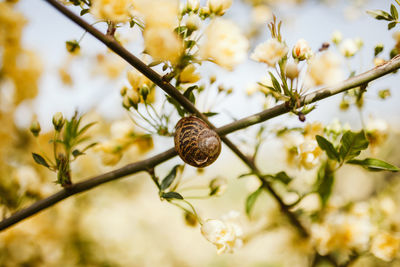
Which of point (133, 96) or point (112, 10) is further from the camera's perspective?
point (133, 96)

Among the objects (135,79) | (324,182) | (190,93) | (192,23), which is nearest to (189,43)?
(192,23)

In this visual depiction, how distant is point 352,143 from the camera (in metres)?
0.74

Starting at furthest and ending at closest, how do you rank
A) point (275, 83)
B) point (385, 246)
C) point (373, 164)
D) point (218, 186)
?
point (385, 246), point (218, 186), point (373, 164), point (275, 83)

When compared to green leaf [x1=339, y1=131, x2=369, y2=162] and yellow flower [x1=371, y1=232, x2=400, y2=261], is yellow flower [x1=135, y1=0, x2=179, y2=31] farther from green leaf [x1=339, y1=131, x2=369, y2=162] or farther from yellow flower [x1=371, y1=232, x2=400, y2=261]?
yellow flower [x1=371, y1=232, x2=400, y2=261]

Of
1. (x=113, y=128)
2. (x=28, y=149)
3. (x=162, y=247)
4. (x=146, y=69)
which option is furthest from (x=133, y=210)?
(x=146, y=69)

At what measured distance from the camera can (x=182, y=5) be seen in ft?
2.32

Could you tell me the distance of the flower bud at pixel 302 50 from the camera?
687mm

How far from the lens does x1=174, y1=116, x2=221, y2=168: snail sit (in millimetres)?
652

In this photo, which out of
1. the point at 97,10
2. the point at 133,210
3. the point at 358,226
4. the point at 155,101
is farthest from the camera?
the point at 133,210

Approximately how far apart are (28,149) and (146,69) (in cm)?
202

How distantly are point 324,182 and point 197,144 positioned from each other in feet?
2.04

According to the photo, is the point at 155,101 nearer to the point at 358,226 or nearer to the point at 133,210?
the point at 358,226

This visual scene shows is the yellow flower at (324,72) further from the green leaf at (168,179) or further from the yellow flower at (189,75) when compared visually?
the green leaf at (168,179)

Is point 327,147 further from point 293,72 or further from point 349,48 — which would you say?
point 349,48
